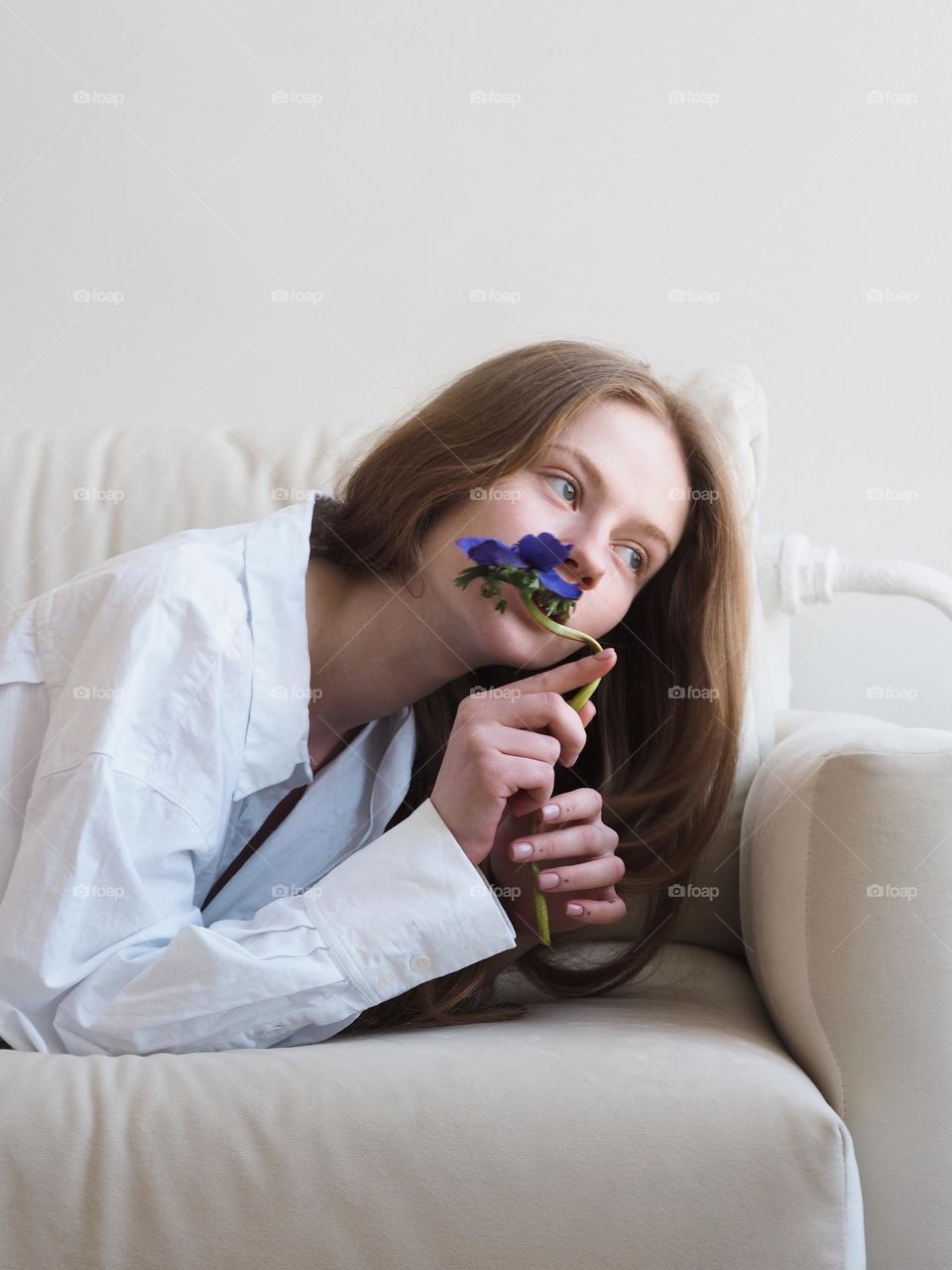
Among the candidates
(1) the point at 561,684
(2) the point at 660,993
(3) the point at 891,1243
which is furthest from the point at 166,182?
(3) the point at 891,1243

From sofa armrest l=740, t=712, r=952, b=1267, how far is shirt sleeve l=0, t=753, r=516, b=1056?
24 cm

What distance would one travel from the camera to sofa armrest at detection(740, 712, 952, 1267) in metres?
0.78

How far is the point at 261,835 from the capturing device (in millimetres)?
1162

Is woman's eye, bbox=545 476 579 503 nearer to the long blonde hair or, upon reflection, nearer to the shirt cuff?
the long blonde hair

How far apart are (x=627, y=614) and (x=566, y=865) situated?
34 centimetres

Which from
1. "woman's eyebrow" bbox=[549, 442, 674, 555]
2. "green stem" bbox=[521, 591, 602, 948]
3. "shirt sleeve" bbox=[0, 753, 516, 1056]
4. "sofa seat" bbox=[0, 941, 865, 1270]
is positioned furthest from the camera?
"woman's eyebrow" bbox=[549, 442, 674, 555]

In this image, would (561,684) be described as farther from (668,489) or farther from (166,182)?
(166,182)

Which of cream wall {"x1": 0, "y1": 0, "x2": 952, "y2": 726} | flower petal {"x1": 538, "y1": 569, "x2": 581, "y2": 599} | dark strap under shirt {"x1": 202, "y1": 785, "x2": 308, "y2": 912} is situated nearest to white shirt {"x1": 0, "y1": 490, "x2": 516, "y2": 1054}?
dark strap under shirt {"x1": 202, "y1": 785, "x2": 308, "y2": 912}

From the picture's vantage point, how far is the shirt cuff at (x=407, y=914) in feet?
2.86

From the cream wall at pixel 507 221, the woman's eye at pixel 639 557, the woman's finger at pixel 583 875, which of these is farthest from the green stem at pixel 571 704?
the cream wall at pixel 507 221

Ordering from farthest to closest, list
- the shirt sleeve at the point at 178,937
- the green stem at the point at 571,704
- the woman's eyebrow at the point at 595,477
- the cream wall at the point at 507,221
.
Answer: the cream wall at the point at 507,221, the woman's eyebrow at the point at 595,477, the green stem at the point at 571,704, the shirt sleeve at the point at 178,937

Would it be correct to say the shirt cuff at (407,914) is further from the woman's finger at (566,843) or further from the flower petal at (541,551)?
the flower petal at (541,551)

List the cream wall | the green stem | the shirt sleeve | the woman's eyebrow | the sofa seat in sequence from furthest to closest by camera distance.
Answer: the cream wall < the woman's eyebrow < the green stem < the shirt sleeve < the sofa seat

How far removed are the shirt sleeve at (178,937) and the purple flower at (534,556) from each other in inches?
8.6
